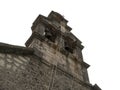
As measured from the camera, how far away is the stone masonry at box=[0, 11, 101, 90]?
20.5 feet

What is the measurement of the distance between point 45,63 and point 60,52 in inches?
57.7

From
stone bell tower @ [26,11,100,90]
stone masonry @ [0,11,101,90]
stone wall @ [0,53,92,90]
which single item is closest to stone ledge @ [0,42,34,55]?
stone masonry @ [0,11,101,90]

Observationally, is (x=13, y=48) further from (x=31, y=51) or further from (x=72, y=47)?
(x=72, y=47)

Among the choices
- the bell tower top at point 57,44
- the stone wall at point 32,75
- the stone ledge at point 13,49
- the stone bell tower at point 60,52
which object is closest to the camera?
the stone wall at point 32,75

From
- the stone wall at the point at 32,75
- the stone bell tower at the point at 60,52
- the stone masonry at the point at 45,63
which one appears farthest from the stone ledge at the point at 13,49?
the stone bell tower at the point at 60,52

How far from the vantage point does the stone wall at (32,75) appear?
596 centimetres

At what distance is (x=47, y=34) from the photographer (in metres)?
9.52

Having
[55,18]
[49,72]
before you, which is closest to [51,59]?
[49,72]

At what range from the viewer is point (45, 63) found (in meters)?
7.48

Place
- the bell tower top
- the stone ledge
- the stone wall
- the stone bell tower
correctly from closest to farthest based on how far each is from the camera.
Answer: the stone wall < the stone ledge < the stone bell tower < the bell tower top

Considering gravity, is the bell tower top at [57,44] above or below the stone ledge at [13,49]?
above

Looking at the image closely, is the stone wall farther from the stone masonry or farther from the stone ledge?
the stone ledge

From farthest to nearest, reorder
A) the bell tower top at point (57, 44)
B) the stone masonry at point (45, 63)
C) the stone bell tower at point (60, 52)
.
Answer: the bell tower top at point (57, 44)
the stone bell tower at point (60, 52)
the stone masonry at point (45, 63)

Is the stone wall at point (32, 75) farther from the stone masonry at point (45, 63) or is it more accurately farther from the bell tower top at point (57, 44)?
the bell tower top at point (57, 44)
